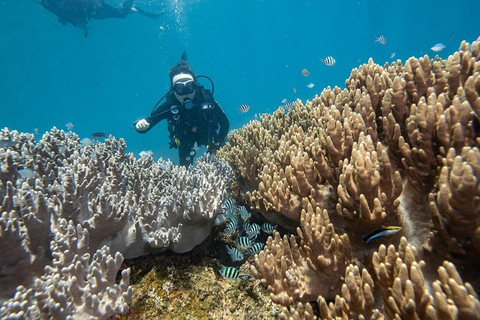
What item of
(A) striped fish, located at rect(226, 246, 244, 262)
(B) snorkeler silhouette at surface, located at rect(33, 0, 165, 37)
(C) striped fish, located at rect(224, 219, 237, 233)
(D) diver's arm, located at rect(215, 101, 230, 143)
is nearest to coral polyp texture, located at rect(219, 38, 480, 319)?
(A) striped fish, located at rect(226, 246, 244, 262)

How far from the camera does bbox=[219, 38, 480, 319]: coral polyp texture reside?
147 cm

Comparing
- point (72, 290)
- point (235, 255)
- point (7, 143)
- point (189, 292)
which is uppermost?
point (7, 143)

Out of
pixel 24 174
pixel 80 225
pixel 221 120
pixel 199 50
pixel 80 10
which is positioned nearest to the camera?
pixel 80 225

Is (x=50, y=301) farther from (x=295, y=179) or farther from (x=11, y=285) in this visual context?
(x=295, y=179)

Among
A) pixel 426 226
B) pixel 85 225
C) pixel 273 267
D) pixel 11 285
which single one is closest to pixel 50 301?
pixel 11 285

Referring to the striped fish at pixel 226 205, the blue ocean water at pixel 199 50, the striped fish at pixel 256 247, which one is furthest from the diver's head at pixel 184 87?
the blue ocean water at pixel 199 50

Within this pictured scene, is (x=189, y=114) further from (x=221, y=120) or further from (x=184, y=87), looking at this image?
(x=221, y=120)

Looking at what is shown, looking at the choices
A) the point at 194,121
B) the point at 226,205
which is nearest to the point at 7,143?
the point at 226,205

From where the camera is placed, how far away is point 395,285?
150cm

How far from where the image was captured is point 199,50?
137 meters

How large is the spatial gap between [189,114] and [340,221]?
8314mm

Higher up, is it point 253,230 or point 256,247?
point 253,230

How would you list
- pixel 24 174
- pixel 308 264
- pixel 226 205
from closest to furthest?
1. pixel 308 264
2. pixel 24 174
3. pixel 226 205

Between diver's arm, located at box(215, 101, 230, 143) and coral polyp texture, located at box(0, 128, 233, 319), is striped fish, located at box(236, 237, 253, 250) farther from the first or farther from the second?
diver's arm, located at box(215, 101, 230, 143)
